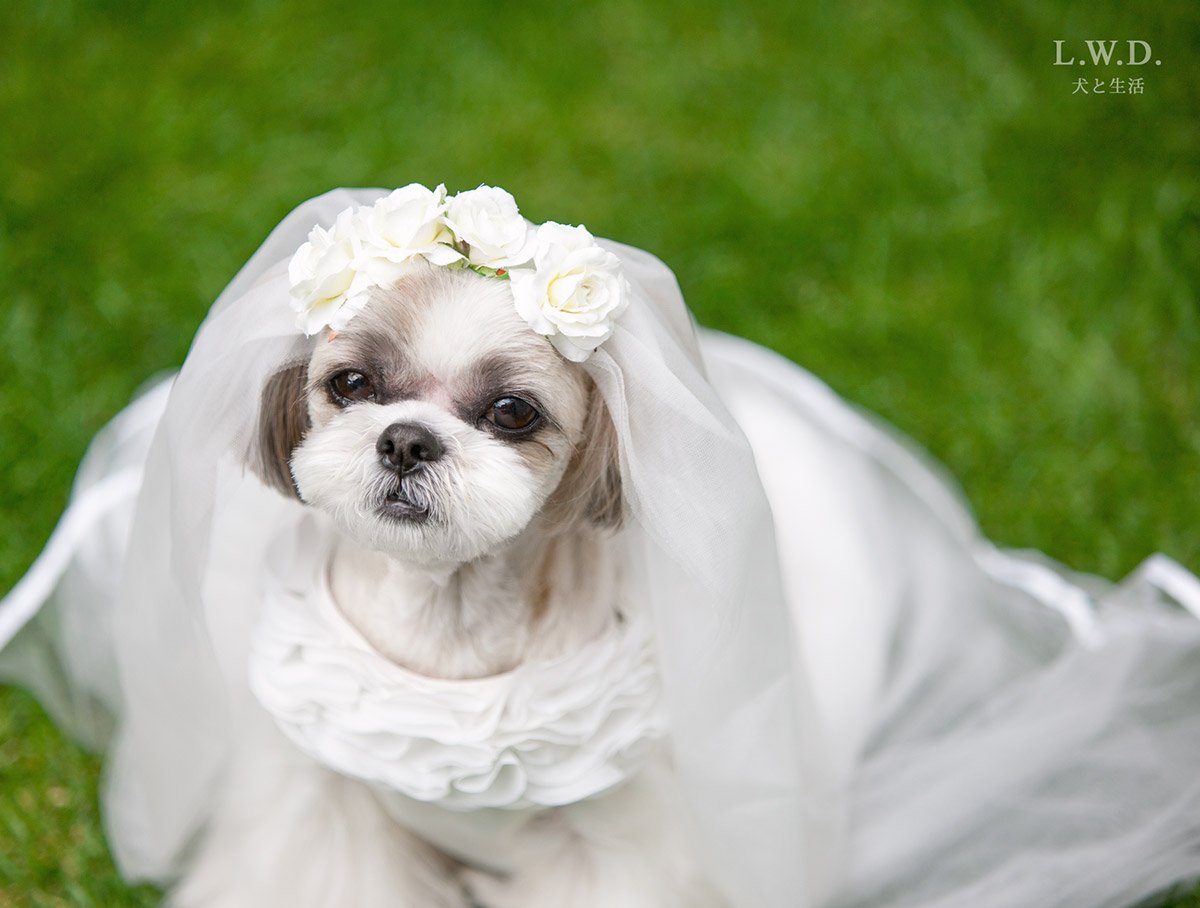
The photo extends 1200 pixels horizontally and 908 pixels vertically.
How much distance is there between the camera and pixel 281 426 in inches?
78.2

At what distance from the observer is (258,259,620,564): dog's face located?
1731 mm

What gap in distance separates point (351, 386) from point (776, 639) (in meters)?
0.82

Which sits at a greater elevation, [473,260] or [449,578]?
[473,260]

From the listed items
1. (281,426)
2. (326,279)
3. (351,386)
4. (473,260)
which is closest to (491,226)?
(473,260)

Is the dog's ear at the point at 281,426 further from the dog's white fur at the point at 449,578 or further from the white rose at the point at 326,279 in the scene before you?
the white rose at the point at 326,279

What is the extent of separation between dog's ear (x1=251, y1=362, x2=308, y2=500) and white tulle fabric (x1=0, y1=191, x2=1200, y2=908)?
0.06 metres

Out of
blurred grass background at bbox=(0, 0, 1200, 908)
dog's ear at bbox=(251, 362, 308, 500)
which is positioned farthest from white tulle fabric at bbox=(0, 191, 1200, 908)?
blurred grass background at bbox=(0, 0, 1200, 908)

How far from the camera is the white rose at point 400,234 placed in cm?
171

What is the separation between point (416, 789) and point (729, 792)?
52 centimetres

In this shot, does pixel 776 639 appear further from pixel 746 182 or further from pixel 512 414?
pixel 746 182

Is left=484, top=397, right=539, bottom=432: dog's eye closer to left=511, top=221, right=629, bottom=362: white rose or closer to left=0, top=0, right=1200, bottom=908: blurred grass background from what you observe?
left=511, top=221, right=629, bottom=362: white rose

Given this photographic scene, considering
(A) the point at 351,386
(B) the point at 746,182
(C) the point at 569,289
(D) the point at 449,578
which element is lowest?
(D) the point at 449,578

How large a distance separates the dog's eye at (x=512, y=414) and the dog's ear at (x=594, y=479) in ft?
0.35

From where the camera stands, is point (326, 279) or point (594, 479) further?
point (594, 479)
